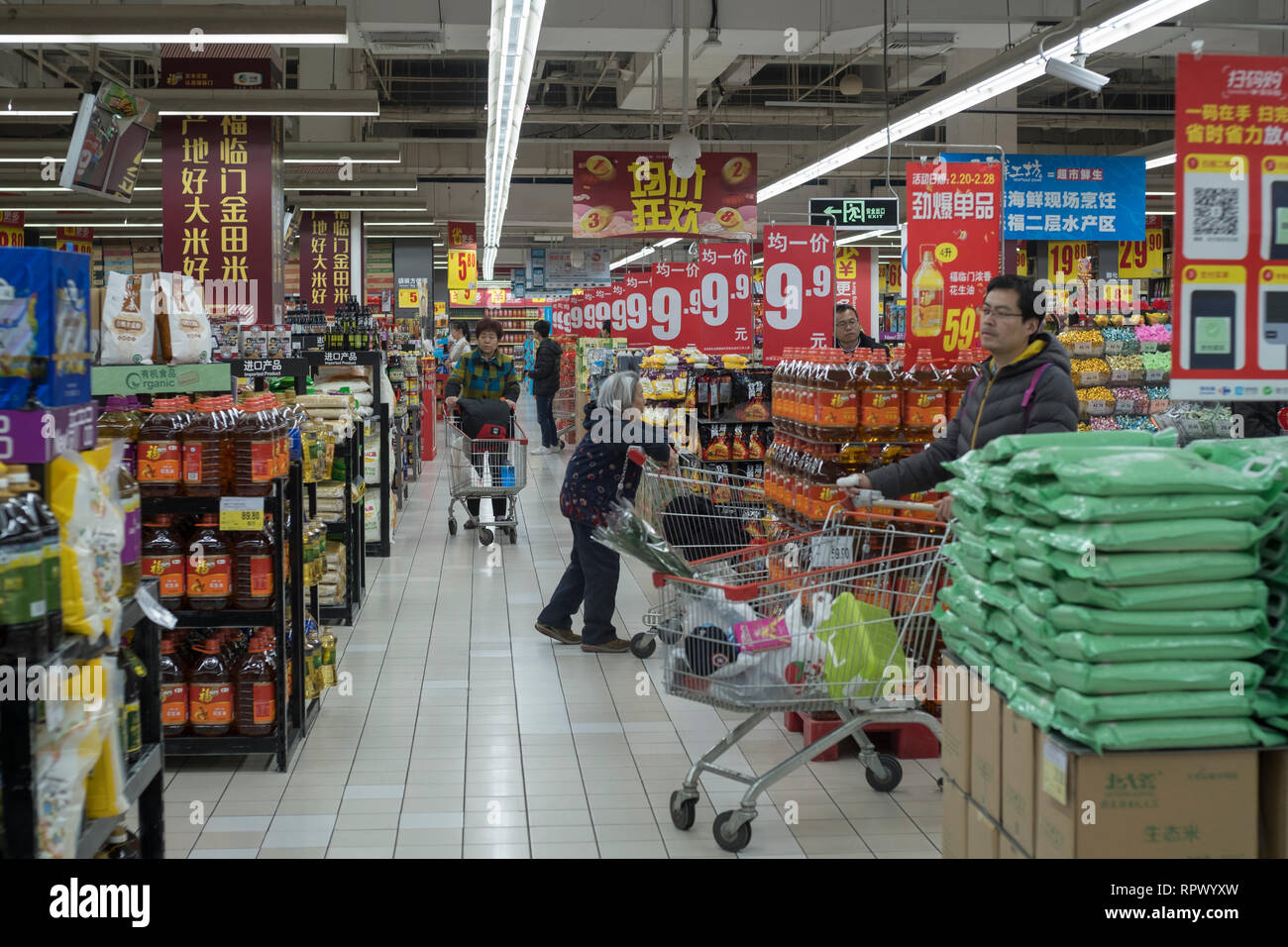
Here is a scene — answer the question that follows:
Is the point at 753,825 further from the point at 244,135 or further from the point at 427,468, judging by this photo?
the point at 427,468

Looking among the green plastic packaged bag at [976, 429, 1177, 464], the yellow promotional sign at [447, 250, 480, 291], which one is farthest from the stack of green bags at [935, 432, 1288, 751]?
the yellow promotional sign at [447, 250, 480, 291]

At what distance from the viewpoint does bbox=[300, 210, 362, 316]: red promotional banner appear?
21625 mm

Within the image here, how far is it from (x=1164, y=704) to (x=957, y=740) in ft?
2.22

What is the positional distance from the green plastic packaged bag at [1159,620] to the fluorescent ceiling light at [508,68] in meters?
5.04

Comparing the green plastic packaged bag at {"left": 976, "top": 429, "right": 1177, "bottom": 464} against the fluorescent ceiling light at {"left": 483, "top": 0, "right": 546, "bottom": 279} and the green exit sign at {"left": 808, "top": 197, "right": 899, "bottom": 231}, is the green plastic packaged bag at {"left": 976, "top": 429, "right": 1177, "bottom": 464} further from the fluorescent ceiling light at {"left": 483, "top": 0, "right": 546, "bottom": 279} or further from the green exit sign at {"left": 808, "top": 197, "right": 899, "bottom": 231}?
the green exit sign at {"left": 808, "top": 197, "right": 899, "bottom": 231}

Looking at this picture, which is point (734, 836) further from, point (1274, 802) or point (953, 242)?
point (953, 242)

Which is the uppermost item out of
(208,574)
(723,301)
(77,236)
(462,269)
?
(77,236)

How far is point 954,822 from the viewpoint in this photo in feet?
10.2

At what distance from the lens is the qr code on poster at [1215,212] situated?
322cm

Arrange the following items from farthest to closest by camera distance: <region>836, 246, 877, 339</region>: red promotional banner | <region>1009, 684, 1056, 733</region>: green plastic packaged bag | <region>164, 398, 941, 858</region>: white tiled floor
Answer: <region>836, 246, 877, 339</region>: red promotional banner
<region>164, 398, 941, 858</region>: white tiled floor
<region>1009, 684, 1056, 733</region>: green plastic packaged bag

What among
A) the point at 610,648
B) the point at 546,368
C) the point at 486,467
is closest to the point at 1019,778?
the point at 610,648

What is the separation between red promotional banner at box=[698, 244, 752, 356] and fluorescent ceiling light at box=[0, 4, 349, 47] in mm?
4506

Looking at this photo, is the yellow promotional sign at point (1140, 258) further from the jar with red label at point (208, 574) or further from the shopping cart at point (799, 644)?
the jar with red label at point (208, 574)
